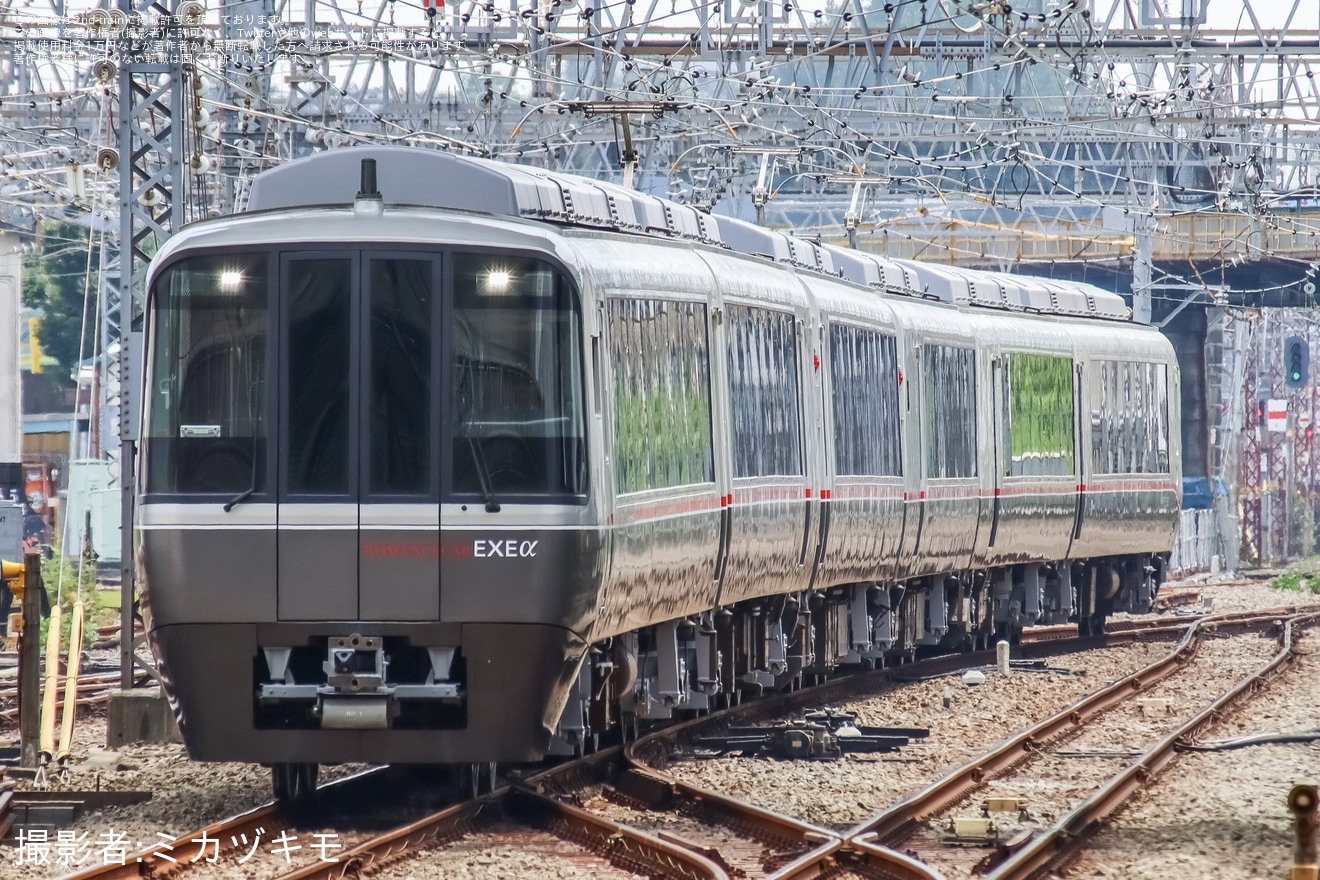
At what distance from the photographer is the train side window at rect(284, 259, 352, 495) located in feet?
35.7

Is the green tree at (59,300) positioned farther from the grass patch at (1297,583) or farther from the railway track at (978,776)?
the railway track at (978,776)

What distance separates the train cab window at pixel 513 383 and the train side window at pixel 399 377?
0.12 metres

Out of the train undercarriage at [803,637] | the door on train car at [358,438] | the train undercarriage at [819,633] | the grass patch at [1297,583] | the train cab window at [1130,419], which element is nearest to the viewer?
the door on train car at [358,438]

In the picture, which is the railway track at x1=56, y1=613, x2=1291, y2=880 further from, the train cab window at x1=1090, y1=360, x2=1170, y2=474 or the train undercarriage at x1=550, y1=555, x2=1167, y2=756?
the train cab window at x1=1090, y1=360, x2=1170, y2=474

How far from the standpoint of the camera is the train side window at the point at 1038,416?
23266 millimetres

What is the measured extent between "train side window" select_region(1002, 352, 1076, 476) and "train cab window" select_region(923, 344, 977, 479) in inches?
39.9

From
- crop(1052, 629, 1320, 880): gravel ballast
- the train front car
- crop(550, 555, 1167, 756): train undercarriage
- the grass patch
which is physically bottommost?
the grass patch

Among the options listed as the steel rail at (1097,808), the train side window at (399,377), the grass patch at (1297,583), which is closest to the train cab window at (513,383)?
the train side window at (399,377)

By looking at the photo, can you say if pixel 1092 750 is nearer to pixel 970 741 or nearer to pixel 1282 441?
pixel 970 741

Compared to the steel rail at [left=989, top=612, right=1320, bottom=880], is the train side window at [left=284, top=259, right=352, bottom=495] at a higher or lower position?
higher

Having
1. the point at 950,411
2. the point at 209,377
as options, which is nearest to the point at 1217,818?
the point at 209,377

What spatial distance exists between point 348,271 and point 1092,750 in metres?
6.65

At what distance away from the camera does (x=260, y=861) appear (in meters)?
10.1

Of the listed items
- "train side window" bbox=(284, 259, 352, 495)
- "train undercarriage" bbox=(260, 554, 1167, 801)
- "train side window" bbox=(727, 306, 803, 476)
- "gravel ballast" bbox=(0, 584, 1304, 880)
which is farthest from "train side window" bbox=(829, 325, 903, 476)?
"train side window" bbox=(284, 259, 352, 495)
